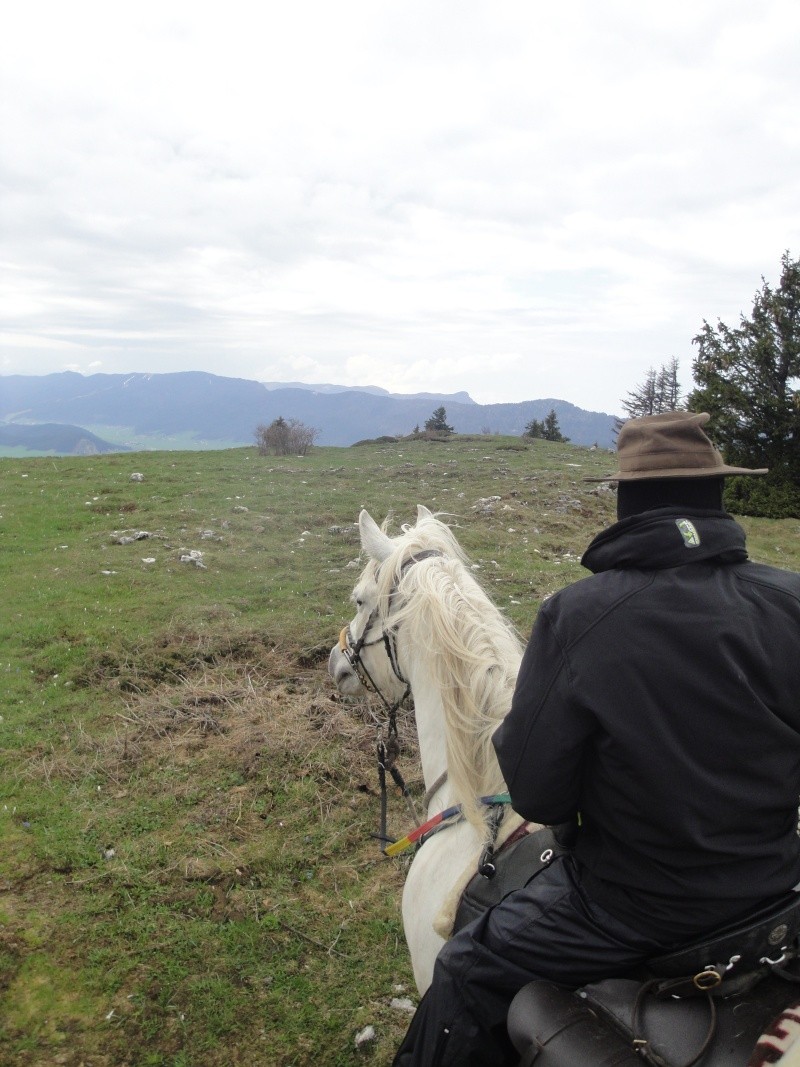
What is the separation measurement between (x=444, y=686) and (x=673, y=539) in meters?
1.58

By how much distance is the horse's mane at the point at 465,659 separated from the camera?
3.19 m

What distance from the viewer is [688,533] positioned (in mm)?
2021

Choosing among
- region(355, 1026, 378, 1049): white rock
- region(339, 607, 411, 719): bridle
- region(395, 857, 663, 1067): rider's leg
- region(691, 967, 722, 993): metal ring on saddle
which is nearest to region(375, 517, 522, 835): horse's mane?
region(339, 607, 411, 719): bridle

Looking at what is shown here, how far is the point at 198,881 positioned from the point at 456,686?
12.1 ft

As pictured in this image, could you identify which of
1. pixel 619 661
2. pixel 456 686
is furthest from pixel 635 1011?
pixel 456 686

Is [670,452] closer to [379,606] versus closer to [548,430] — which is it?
[379,606]

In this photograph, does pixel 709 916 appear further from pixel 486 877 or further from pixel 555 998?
pixel 486 877

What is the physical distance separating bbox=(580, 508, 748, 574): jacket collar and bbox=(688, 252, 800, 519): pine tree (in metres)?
22.9

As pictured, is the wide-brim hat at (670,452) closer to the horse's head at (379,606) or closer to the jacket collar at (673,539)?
the jacket collar at (673,539)

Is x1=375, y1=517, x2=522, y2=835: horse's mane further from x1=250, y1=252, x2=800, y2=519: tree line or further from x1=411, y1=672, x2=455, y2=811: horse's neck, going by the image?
x1=250, y1=252, x2=800, y2=519: tree line

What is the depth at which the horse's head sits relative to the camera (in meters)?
3.75

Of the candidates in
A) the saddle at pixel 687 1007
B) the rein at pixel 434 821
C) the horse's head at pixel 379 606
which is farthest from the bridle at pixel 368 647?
the saddle at pixel 687 1007

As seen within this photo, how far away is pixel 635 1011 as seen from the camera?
83.0 inches

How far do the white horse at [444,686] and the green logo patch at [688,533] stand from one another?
141 cm
